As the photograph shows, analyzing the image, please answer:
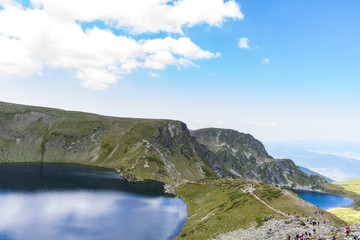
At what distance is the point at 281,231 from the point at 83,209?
80720 mm

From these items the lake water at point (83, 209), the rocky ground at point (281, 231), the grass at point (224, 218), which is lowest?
the lake water at point (83, 209)

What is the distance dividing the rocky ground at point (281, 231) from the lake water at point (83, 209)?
88.3 ft

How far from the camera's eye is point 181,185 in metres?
151

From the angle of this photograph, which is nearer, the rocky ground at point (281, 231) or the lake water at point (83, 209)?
the rocky ground at point (281, 231)

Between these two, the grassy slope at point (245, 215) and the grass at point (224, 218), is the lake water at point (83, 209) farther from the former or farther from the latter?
the grassy slope at point (245, 215)

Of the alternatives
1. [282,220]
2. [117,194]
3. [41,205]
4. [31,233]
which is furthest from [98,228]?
[282,220]

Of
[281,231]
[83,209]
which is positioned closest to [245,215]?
[281,231]

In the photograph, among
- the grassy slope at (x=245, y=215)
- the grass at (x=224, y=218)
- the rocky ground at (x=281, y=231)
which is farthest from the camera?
the grass at (x=224, y=218)

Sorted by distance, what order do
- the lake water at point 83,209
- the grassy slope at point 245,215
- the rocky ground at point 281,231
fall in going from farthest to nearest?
1. the lake water at point 83,209
2. the grassy slope at point 245,215
3. the rocky ground at point 281,231

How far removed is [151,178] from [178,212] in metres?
77.0

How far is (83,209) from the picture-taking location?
304 ft

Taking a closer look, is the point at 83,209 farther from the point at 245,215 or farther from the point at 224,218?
the point at 245,215

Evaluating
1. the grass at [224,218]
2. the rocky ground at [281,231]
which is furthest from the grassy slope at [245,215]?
the rocky ground at [281,231]

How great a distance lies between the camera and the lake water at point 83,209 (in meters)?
69.9
